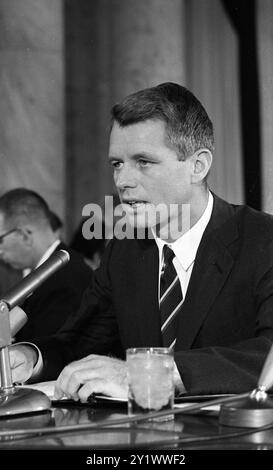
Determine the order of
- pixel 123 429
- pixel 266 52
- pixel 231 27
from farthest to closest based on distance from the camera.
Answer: pixel 231 27 < pixel 266 52 < pixel 123 429

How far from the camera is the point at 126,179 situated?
2.24 meters

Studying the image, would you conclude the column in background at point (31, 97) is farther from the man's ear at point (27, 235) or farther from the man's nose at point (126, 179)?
Answer: the man's nose at point (126, 179)

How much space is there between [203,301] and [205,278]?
0.21 feet

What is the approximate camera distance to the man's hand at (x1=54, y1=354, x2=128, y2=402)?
1.76m

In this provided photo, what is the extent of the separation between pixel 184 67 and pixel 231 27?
429 millimetres

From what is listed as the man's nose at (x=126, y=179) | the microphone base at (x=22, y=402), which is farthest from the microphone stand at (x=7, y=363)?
the man's nose at (x=126, y=179)

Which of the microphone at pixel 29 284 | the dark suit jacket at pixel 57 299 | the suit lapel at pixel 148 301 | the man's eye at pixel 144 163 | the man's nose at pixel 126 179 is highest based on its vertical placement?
the man's eye at pixel 144 163

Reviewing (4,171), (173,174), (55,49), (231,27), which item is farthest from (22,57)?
(173,174)

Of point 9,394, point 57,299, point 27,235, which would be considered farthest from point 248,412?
point 27,235

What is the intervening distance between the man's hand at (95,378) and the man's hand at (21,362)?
37cm

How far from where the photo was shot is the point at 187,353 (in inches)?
74.4

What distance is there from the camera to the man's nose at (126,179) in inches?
87.9

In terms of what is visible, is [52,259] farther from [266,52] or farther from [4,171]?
[4,171]

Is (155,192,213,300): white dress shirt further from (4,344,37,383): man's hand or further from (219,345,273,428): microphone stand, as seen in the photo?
(219,345,273,428): microphone stand
